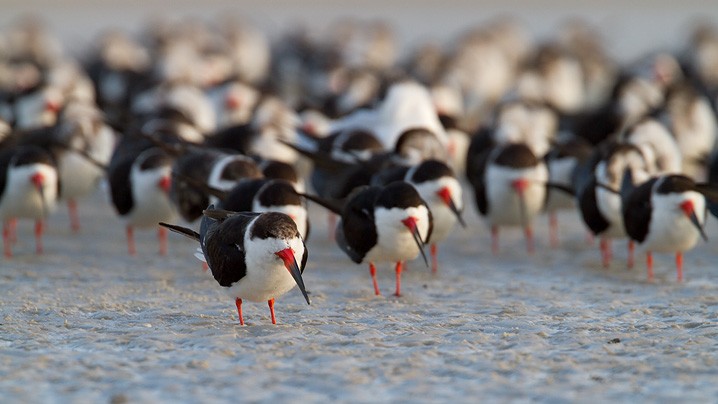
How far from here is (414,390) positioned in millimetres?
4973

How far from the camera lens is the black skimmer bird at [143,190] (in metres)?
8.78

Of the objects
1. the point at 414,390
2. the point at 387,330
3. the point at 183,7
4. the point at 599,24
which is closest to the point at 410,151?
the point at 387,330

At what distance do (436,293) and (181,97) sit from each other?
722 cm

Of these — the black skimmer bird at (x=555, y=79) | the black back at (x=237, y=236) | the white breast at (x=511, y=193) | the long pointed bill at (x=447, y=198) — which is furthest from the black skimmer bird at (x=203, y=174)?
the black skimmer bird at (x=555, y=79)

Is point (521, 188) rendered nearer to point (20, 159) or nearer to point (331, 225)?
point (331, 225)

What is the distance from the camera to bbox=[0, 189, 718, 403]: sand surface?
503cm

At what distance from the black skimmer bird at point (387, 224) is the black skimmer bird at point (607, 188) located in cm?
163

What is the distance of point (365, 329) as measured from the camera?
6.10 meters

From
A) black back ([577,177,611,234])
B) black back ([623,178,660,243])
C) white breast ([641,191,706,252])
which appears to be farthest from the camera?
black back ([577,177,611,234])

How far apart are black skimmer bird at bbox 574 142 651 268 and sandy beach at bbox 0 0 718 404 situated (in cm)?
25

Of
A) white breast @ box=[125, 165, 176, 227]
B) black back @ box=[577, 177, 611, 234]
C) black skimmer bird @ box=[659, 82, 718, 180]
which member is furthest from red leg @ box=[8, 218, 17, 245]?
black skimmer bird @ box=[659, 82, 718, 180]

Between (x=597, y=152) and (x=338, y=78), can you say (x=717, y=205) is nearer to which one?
(x=597, y=152)

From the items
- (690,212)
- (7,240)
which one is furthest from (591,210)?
(7,240)

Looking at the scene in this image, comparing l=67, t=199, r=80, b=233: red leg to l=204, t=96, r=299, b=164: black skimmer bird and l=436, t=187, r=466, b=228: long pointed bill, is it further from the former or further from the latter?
l=436, t=187, r=466, b=228: long pointed bill
